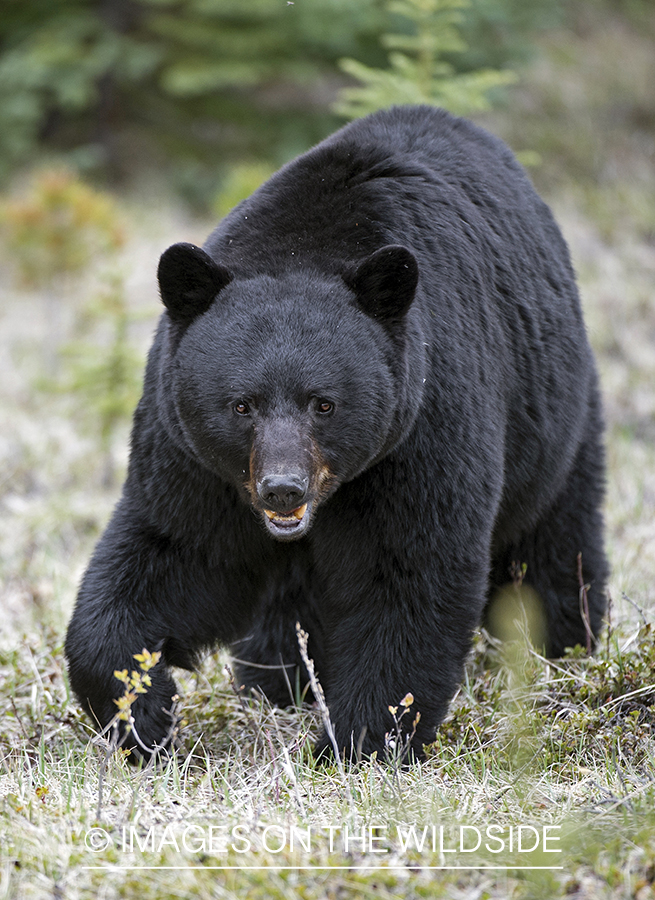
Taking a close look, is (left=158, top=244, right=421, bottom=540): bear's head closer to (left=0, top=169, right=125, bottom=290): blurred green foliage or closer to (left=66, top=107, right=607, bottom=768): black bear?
(left=66, top=107, right=607, bottom=768): black bear

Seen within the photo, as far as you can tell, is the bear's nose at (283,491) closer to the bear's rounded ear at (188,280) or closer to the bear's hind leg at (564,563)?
the bear's rounded ear at (188,280)

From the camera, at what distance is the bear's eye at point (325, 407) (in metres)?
3.01

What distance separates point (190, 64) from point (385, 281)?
34.2 feet

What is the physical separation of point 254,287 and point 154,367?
0.48m

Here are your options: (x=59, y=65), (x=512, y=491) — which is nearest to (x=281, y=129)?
(x=59, y=65)

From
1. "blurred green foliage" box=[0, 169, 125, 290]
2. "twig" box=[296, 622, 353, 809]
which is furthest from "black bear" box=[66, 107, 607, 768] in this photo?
"blurred green foliage" box=[0, 169, 125, 290]

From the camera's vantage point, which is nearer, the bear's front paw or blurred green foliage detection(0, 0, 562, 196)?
the bear's front paw

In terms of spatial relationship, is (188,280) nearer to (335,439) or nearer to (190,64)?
(335,439)

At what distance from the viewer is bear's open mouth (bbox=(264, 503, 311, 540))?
2.90m

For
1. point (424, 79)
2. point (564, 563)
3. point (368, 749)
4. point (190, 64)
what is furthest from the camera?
point (190, 64)

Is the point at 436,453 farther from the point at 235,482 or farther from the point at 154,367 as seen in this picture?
the point at 154,367

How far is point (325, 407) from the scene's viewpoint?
3018 mm

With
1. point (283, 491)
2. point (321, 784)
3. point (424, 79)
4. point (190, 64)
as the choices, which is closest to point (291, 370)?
point (283, 491)

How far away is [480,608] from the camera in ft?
10.9
